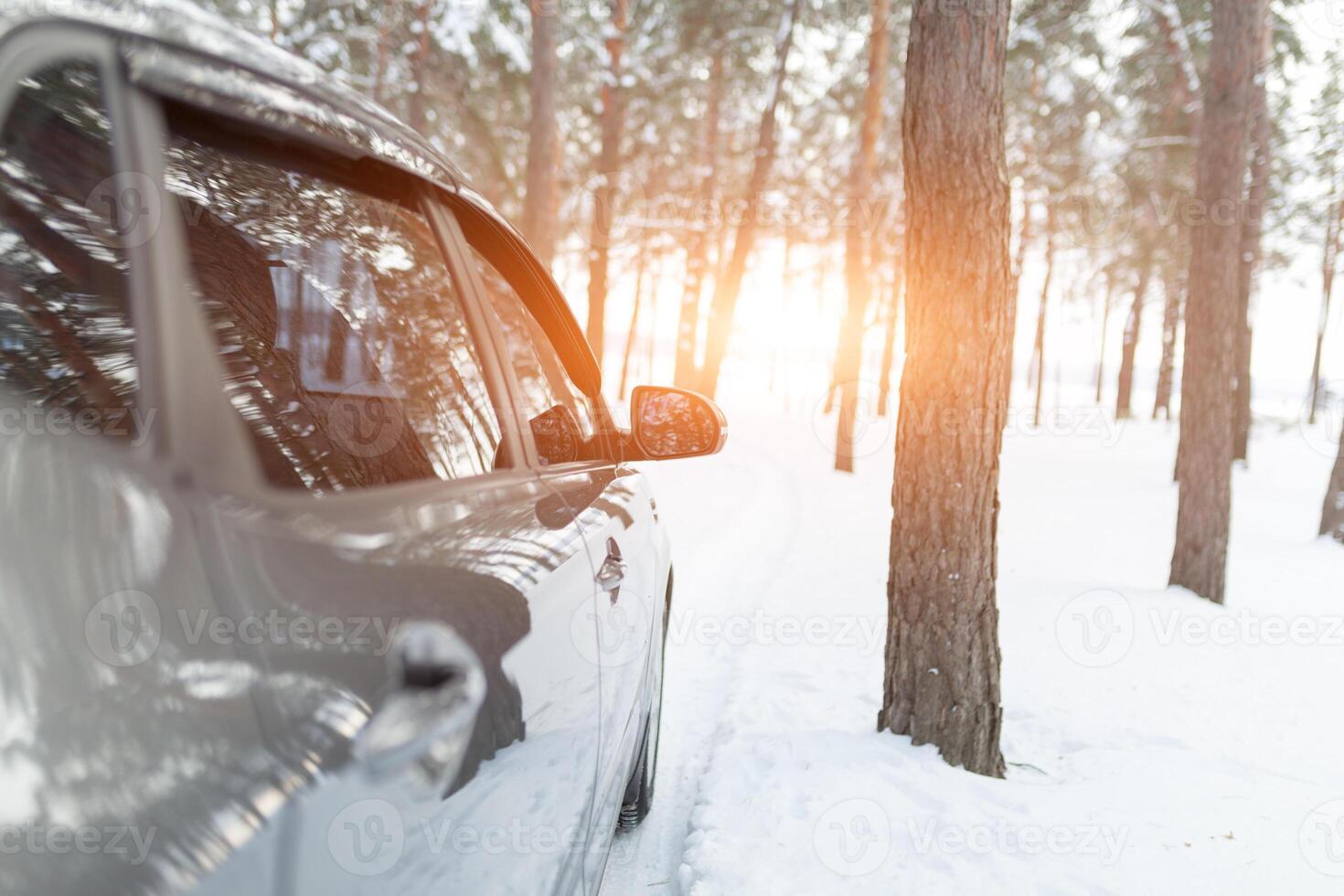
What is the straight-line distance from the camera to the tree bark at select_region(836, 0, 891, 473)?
1532 cm

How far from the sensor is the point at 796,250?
3130cm

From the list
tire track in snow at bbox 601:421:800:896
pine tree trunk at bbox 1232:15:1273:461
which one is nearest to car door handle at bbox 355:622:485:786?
tire track in snow at bbox 601:421:800:896

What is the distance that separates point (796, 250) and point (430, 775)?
31.6 metres

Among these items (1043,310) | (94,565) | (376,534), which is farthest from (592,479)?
(1043,310)

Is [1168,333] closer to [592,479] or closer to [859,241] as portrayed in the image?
[859,241]

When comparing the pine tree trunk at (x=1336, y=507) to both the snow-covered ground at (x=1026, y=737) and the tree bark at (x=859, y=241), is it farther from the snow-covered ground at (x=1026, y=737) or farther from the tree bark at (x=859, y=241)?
the tree bark at (x=859, y=241)

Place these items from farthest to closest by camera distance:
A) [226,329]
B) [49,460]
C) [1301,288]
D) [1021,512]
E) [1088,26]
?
[1301,288] → [1088,26] → [1021,512] → [226,329] → [49,460]

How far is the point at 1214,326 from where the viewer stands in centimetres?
714

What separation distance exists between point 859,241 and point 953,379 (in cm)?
1370

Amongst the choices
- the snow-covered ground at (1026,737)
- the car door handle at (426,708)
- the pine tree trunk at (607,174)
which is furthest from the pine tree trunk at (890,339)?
the car door handle at (426,708)

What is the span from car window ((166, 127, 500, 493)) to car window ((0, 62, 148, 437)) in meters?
0.20

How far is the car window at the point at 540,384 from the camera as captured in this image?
202cm

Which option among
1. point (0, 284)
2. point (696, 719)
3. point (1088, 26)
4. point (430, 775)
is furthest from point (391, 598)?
point (1088, 26)

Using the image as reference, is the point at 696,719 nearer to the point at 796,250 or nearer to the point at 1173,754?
the point at 1173,754
